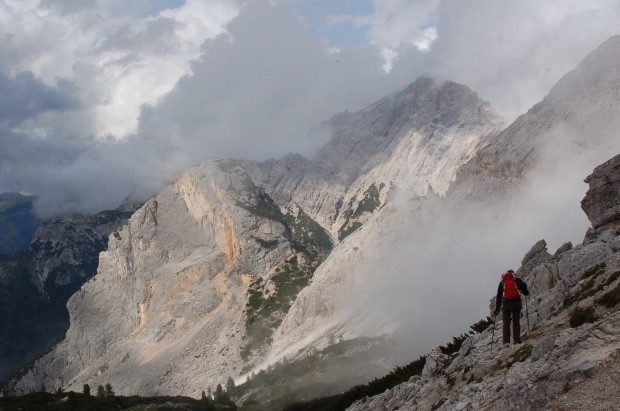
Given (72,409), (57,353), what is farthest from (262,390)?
(57,353)

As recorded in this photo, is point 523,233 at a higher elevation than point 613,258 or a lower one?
higher

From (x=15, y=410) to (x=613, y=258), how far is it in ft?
319

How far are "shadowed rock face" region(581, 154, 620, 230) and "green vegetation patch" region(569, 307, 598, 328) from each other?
17068 mm

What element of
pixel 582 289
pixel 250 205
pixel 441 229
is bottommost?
pixel 582 289

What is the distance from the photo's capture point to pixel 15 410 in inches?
3597

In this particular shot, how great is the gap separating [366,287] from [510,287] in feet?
371

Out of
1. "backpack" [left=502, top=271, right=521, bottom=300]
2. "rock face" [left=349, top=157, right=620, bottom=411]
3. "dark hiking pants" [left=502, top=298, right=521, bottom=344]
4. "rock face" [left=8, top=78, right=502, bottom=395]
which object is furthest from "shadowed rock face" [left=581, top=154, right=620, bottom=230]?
"rock face" [left=8, top=78, right=502, bottom=395]

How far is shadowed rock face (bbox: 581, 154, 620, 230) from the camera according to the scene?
32.5 meters

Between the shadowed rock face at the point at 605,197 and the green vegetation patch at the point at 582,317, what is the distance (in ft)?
56.0

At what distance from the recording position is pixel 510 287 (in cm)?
1959

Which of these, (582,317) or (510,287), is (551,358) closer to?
(582,317)

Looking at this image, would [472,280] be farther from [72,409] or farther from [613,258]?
[613,258]

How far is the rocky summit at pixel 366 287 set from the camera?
19.6 metres

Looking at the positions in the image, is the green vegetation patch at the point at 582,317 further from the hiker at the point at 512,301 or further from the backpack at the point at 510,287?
the backpack at the point at 510,287
